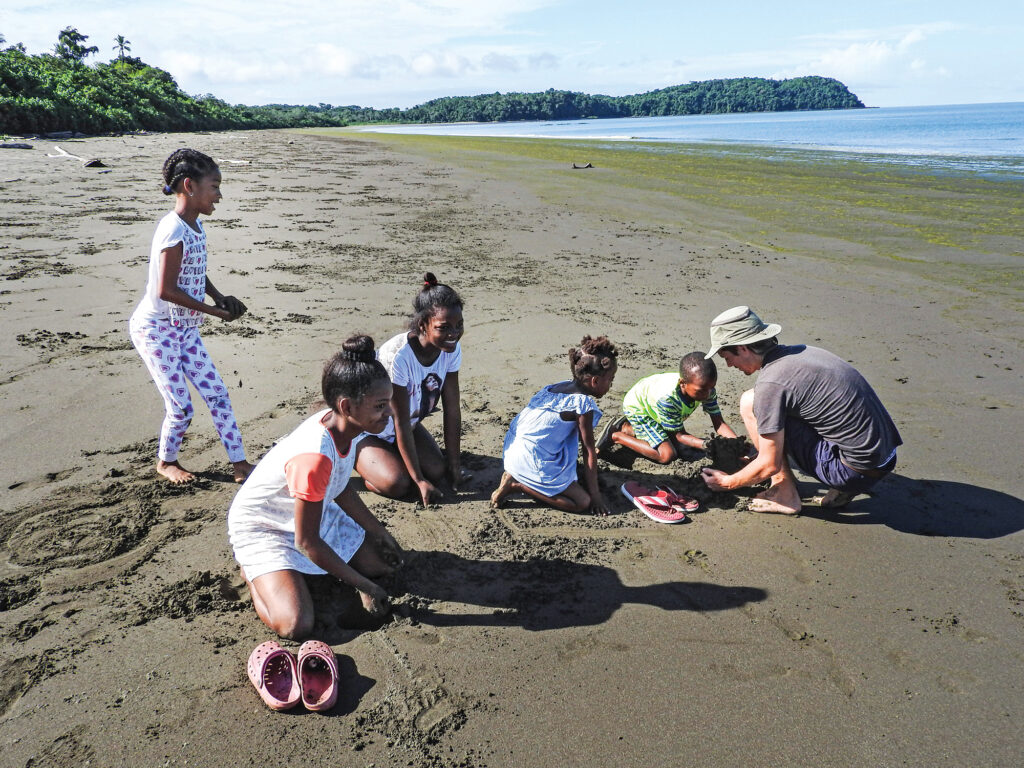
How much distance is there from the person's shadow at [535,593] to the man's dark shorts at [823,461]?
39.0 inches

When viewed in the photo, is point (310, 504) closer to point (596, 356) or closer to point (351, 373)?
point (351, 373)

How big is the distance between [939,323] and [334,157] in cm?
2311

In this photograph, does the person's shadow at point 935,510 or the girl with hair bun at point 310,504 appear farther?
the person's shadow at point 935,510

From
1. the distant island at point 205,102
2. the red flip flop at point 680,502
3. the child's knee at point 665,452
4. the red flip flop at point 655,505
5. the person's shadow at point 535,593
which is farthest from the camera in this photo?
the distant island at point 205,102

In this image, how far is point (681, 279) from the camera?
859 cm

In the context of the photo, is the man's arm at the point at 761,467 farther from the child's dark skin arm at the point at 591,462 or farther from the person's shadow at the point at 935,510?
the child's dark skin arm at the point at 591,462

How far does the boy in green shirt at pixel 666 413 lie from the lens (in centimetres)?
425

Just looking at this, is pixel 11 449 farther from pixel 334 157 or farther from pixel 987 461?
pixel 334 157

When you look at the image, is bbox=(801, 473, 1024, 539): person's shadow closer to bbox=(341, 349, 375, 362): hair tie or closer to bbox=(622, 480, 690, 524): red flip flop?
bbox=(622, 480, 690, 524): red flip flop

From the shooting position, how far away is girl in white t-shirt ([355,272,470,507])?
Answer: 12.4ft

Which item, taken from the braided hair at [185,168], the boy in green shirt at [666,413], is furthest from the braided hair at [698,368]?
the braided hair at [185,168]

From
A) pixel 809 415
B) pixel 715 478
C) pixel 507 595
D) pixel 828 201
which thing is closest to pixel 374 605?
pixel 507 595

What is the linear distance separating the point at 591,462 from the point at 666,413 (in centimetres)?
86

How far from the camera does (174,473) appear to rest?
3953mm
